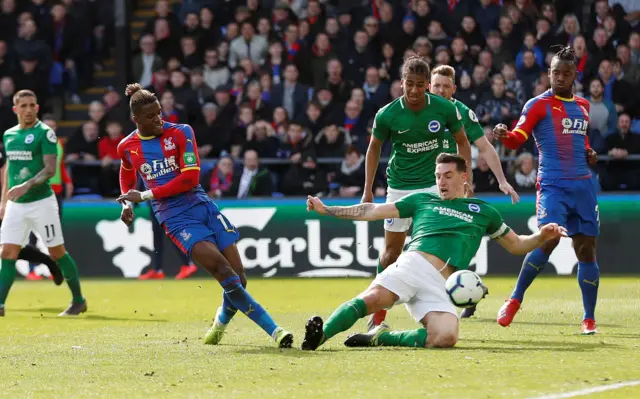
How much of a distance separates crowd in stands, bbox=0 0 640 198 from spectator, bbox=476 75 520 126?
0.02m

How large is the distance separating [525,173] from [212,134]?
542 cm

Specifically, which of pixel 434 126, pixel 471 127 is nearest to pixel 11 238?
pixel 434 126

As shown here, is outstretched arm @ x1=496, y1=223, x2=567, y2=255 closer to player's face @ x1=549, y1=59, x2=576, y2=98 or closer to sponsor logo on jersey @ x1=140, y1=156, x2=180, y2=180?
player's face @ x1=549, y1=59, x2=576, y2=98

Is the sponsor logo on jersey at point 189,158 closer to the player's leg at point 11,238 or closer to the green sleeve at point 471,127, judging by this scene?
the green sleeve at point 471,127

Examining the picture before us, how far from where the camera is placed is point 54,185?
16.8 m

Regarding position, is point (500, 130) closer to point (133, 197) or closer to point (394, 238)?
point (394, 238)

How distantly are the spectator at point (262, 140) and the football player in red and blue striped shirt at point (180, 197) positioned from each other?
9871 mm

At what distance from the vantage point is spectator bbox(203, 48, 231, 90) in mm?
21578

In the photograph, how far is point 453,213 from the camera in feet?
29.4

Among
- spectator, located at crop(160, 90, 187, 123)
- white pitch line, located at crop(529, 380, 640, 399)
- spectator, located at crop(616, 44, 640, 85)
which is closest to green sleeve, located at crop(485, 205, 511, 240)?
white pitch line, located at crop(529, 380, 640, 399)

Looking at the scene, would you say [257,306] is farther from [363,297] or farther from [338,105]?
[338,105]

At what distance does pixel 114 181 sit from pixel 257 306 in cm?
1124

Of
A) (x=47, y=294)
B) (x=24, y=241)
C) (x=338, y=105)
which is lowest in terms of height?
(x=47, y=294)

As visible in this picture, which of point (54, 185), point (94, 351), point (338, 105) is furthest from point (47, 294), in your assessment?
point (94, 351)
